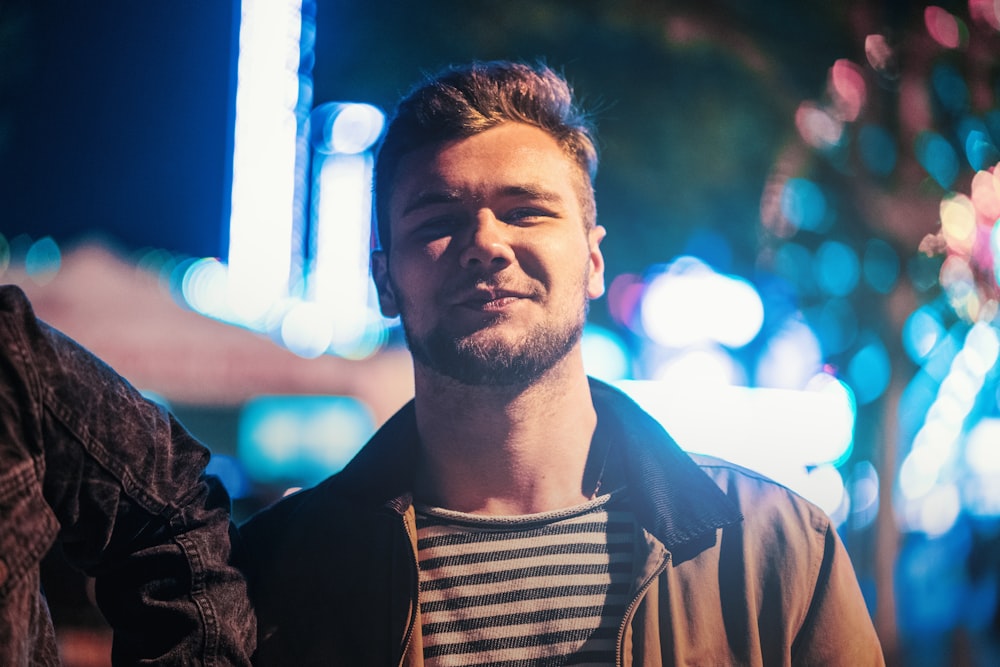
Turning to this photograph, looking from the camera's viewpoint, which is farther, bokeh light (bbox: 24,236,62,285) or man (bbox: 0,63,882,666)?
bokeh light (bbox: 24,236,62,285)

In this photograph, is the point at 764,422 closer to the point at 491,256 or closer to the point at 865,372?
the point at 865,372

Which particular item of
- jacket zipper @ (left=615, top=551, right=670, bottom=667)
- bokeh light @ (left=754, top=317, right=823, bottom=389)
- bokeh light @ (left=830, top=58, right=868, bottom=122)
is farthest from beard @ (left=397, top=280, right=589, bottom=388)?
bokeh light @ (left=754, top=317, right=823, bottom=389)

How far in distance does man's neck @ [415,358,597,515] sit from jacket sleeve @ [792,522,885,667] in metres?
0.56

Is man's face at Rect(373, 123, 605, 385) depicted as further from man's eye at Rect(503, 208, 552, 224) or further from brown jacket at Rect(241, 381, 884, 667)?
brown jacket at Rect(241, 381, 884, 667)

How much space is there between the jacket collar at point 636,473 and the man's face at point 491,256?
239 mm

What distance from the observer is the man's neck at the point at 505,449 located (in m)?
1.87

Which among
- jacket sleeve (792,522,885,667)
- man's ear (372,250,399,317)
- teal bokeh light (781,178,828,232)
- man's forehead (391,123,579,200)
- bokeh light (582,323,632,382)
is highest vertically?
teal bokeh light (781,178,828,232)

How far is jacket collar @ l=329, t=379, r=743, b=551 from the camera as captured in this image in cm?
175

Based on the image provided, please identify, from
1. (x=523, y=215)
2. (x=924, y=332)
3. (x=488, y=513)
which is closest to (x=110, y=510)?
(x=488, y=513)

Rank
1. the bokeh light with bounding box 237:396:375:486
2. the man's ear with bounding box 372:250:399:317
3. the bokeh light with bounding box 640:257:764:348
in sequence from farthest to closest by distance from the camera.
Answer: the bokeh light with bounding box 640:257:764:348 → the bokeh light with bounding box 237:396:375:486 → the man's ear with bounding box 372:250:399:317

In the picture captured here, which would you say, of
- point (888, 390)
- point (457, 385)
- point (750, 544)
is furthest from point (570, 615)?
point (888, 390)

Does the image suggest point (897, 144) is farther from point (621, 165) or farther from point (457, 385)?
point (457, 385)

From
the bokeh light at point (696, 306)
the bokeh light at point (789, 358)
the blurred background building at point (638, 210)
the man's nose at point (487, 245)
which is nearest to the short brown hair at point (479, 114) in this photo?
the man's nose at point (487, 245)

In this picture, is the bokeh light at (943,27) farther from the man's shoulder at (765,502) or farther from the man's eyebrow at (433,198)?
the man's eyebrow at (433,198)
